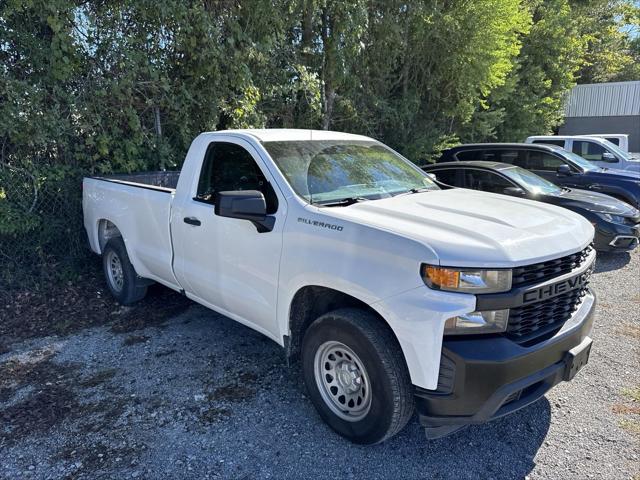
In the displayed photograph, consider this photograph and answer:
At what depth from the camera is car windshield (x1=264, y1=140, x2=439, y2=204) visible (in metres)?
3.38

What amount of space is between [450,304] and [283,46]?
6.90 m

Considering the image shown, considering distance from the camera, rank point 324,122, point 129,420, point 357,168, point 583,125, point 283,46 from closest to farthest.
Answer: point 129,420 < point 357,168 < point 283,46 < point 324,122 < point 583,125

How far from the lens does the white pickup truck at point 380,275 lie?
244cm

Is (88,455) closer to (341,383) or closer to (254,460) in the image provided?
(254,460)

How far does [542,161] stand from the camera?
9.11 meters

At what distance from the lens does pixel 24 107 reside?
5230 mm

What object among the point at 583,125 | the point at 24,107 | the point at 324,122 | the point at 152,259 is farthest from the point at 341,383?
the point at 583,125

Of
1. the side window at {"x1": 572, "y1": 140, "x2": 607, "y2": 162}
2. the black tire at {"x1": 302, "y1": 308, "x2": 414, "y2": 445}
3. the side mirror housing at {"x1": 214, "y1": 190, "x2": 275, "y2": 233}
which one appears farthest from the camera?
the side window at {"x1": 572, "y1": 140, "x2": 607, "y2": 162}

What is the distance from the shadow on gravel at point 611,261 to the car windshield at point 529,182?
4.18 ft

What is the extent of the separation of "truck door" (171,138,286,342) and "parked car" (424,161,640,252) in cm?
390

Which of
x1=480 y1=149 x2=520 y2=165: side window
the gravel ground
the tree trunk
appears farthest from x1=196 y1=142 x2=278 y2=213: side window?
x1=480 y1=149 x2=520 y2=165: side window

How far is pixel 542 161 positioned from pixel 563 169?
465 millimetres

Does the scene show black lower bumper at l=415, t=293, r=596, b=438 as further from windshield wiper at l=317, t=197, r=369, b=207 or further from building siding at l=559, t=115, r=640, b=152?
building siding at l=559, t=115, r=640, b=152

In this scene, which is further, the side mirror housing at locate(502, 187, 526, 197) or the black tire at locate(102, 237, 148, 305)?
the side mirror housing at locate(502, 187, 526, 197)
